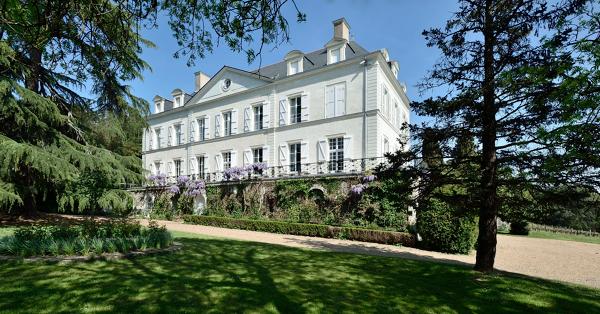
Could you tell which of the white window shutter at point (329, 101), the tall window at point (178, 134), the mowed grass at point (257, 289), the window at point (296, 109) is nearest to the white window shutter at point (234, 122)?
the window at point (296, 109)

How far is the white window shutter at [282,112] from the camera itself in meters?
21.8

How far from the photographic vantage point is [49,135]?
11547 mm

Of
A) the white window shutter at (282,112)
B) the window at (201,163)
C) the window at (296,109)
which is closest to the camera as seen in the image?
the window at (296,109)

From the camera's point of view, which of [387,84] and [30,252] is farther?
[387,84]

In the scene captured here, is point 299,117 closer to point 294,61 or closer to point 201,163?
point 294,61

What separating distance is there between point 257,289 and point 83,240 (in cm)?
371

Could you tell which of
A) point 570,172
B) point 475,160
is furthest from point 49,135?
point 570,172

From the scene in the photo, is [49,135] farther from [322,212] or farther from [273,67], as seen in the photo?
[273,67]

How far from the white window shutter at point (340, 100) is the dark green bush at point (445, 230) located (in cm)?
904

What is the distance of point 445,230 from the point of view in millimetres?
11656

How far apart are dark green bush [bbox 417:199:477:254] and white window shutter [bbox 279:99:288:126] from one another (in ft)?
38.9

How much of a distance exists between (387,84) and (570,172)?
52.4 feet

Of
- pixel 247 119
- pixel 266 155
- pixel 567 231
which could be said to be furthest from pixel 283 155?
pixel 567 231

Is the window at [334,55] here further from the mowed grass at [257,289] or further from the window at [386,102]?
the mowed grass at [257,289]
